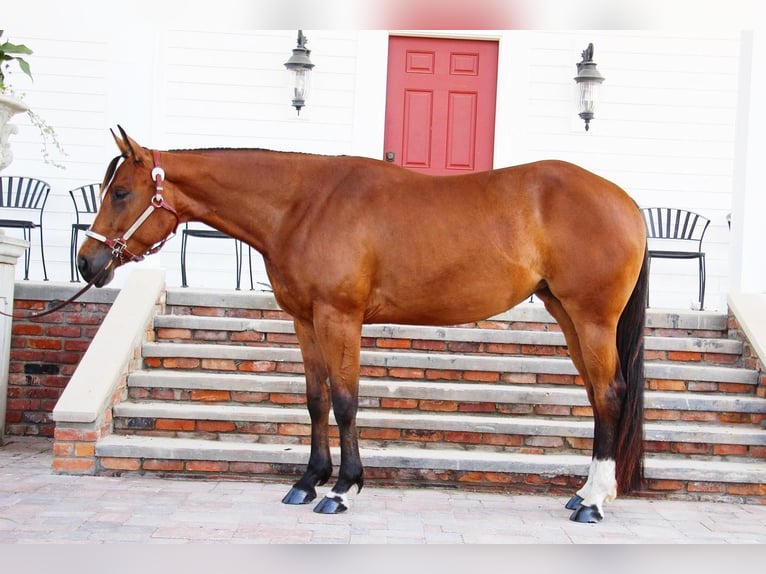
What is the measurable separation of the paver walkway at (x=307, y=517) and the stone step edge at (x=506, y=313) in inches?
58.4

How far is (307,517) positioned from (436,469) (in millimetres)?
941

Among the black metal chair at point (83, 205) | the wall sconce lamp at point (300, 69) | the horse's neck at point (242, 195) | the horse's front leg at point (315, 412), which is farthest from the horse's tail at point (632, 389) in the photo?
the black metal chair at point (83, 205)

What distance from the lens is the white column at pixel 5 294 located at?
4.88m

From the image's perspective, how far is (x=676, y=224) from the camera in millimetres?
6824

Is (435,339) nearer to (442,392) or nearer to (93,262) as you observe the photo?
(442,392)

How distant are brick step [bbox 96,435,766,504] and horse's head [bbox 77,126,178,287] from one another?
111cm

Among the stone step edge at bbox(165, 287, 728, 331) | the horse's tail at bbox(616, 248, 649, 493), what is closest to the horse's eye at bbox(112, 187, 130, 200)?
the stone step edge at bbox(165, 287, 728, 331)

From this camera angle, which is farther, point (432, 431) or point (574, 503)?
point (432, 431)

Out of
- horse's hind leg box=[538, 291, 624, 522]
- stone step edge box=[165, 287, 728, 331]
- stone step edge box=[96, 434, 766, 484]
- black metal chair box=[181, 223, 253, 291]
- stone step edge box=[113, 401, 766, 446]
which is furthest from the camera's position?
black metal chair box=[181, 223, 253, 291]

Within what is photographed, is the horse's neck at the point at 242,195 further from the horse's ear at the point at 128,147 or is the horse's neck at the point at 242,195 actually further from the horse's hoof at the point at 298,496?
the horse's hoof at the point at 298,496

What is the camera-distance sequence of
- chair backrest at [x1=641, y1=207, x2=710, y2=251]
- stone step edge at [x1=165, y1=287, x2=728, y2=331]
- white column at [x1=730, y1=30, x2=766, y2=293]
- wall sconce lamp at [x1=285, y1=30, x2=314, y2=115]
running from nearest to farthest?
1. stone step edge at [x1=165, y1=287, x2=728, y2=331]
2. white column at [x1=730, y1=30, x2=766, y2=293]
3. chair backrest at [x1=641, y1=207, x2=710, y2=251]
4. wall sconce lamp at [x1=285, y1=30, x2=314, y2=115]

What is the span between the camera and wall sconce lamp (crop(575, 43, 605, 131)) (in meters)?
7.02

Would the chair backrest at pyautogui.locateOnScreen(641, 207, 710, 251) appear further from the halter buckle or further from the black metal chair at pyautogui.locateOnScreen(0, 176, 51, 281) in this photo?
the black metal chair at pyautogui.locateOnScreen(0, 176, 51, 281)

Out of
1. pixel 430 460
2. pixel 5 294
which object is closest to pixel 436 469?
pixel 430 460
